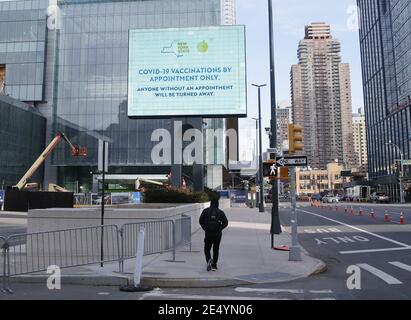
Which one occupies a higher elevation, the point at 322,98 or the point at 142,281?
the point at 322,98

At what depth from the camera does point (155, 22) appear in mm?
78812

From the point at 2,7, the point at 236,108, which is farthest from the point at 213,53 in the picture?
the point at 2,7

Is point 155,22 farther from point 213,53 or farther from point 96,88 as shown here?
point 213,53

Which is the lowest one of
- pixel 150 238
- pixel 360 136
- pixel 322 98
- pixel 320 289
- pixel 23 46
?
pixel 320 289

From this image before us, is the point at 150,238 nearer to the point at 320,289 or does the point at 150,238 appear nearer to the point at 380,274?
the point at 320,289

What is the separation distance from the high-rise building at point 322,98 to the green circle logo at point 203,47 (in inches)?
729

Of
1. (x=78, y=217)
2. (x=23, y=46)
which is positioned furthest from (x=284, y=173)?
(x=23, y=46)

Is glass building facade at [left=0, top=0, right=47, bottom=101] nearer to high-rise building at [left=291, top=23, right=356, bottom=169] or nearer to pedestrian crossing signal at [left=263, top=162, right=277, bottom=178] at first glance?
high-rise building at [left=291, top=23, right=356, bottom=169]

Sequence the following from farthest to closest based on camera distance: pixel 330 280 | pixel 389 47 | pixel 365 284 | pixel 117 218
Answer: pixel 389 47 < pixel 117 218 < pixel 330 280 < pixel 365 284

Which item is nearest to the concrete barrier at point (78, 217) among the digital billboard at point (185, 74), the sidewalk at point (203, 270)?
the sidewalk at point (203, 270)

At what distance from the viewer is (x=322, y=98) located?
370ft

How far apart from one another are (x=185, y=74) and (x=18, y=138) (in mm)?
49254

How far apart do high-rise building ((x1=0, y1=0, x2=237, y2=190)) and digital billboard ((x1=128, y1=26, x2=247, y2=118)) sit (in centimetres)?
4320
